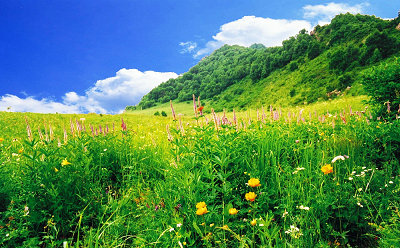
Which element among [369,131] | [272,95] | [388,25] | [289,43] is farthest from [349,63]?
[369,131]

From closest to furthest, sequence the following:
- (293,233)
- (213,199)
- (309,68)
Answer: (293,233) → (213,199) → (309,68)

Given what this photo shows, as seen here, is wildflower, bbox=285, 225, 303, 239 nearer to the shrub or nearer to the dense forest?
the shrub

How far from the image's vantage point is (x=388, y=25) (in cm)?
7975

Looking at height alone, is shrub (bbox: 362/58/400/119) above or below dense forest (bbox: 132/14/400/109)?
below

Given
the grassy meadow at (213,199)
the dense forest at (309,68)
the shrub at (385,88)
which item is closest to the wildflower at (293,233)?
the grassy meadow at (213,199)

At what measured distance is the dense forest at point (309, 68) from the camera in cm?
7275

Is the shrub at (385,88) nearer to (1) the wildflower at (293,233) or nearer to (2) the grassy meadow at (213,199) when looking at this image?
(2) the grassy meadow at (213,199)

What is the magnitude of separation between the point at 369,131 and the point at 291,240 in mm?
3371

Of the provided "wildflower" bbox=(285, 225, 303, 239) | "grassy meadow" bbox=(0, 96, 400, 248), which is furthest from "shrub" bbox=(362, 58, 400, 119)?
"wildflower" bbox=(285, 225, 303, 239)

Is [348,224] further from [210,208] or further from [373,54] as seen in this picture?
[373,54]

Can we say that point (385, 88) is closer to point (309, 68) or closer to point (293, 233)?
point (293, 233)

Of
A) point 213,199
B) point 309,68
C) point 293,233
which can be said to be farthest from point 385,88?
point 309,68

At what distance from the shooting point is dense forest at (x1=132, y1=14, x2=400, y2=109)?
72.8 m

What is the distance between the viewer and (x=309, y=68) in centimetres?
10012
